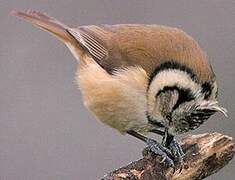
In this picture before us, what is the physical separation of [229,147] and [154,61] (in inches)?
23.0

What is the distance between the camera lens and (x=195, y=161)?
599 cm

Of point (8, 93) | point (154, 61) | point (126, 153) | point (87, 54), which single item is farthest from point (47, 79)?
point (154, 61)

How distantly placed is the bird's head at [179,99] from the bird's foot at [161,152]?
12 centimetres

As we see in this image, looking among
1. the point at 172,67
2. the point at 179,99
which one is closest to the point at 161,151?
the point at 179,99

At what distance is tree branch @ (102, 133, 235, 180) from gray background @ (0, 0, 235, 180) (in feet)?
6.46

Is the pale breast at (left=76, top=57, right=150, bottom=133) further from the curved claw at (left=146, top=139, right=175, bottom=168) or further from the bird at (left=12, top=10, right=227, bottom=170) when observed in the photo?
the curved claw at (left=146, top=139, right=175, bottom=168)

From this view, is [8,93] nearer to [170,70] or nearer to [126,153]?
[126,153]

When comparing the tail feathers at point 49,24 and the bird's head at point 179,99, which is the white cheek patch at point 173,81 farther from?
the tail feathers at point 49,24

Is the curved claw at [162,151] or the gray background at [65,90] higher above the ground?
the gray background at [65,90]

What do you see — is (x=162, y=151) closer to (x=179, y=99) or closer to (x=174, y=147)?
(x=174, y=147)

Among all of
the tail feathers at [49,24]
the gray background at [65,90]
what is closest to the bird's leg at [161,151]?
the tail feathers at [49,24]

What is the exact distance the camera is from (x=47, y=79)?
8.87 metres

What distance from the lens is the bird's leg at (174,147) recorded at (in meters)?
5.96

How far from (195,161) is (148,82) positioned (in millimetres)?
483
